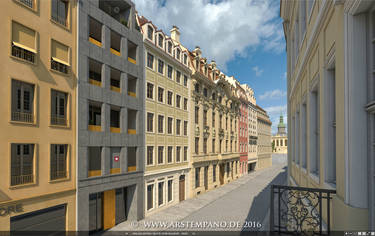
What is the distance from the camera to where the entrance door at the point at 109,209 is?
1641cm

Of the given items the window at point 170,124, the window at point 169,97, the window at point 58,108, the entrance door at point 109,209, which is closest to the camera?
the window at point 58,108

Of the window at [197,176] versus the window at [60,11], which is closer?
the window at [60,11]

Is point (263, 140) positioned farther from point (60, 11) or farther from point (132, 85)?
point (60, 11)

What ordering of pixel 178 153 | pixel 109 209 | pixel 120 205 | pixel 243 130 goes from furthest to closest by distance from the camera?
pixel 243 130 < pixel 178 153 < pixel 120 205 < pixel 109 209

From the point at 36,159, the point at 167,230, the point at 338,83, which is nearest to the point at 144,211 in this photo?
the point at 167,230

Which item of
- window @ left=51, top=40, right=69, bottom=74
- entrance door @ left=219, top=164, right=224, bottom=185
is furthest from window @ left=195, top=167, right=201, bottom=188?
window @ left=51, top=40, right=69, bottom=74

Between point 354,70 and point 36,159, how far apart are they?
14.3m

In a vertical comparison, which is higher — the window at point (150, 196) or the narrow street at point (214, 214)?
the window at point (150, 196)

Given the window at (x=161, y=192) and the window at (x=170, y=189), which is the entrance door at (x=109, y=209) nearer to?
the window at (x=161, y=192)

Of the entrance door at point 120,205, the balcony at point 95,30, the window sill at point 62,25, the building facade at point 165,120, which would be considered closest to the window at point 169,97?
the building facade at point 165,120

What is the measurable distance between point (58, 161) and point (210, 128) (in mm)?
20602

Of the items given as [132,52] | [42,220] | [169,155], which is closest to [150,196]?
[169,155]

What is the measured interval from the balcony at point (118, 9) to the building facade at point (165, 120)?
178 cm

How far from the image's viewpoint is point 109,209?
55.0 ft
